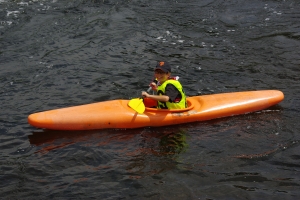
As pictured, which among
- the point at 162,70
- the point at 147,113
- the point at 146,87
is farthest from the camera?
the point at 146,87

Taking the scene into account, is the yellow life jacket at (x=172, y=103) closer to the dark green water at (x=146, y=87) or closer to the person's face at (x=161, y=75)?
the person's face at (x=161, y=75)

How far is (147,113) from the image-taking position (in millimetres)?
6176

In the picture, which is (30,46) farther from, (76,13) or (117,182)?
(117,182)

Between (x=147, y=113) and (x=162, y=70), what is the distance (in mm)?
663

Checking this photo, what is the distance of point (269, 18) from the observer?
10844 millimetres

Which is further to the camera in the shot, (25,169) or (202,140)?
(202,140)

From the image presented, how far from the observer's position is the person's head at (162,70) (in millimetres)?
6016

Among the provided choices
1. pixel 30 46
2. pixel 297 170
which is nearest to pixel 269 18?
pixel 30 46

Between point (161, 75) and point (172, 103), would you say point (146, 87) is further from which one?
point (161, 75)

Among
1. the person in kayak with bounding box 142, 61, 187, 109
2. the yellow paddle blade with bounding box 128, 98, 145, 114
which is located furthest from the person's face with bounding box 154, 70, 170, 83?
the yellow paddle blade with bounding box 128, 98, 145, 114

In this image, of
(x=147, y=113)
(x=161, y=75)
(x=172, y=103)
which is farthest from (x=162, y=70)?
(x=147, y=113)

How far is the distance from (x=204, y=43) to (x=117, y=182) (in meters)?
5.41

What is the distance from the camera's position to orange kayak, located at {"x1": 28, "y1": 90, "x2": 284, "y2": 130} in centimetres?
595

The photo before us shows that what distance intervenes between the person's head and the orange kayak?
47 cm
